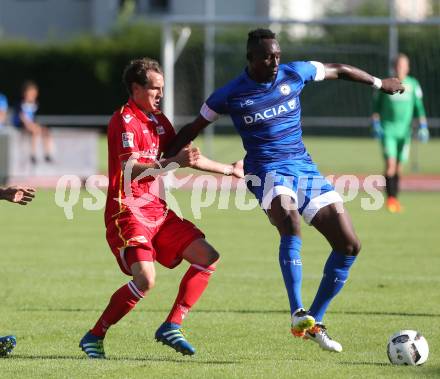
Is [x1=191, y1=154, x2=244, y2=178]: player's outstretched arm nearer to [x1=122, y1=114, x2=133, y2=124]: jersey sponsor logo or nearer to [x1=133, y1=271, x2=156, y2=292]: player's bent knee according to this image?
[x1=122, y1=114, x2=133, y2=124]: jersey sponsor logo

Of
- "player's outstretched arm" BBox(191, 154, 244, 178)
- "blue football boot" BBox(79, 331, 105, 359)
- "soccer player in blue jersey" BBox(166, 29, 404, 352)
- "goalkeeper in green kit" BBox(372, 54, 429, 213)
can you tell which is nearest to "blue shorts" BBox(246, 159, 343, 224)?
"soccer player in blue jersey" BBox(166, 29, 404, 352)

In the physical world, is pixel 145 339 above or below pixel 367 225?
Answer: above

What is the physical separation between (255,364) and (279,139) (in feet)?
5.28

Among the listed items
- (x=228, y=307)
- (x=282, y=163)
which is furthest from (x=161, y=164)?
(x=228, y=307)

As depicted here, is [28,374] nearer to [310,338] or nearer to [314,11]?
[310,338]

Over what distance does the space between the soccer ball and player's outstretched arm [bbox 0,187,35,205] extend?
2.31 metres

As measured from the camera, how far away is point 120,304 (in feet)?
21.0

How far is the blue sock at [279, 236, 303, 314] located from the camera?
668cm

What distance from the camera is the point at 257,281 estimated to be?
387 inches

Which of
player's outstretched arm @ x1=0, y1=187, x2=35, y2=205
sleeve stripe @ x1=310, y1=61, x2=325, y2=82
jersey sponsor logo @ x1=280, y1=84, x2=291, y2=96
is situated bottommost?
player's outstretched arm @ x1=0, y1=187, x2=35, y2=205

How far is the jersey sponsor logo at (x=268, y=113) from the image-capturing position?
698cm

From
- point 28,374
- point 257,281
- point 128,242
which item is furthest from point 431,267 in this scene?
point 28,374

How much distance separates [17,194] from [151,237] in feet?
2.79

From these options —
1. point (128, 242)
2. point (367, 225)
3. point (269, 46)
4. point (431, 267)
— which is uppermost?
point (269, 46)
